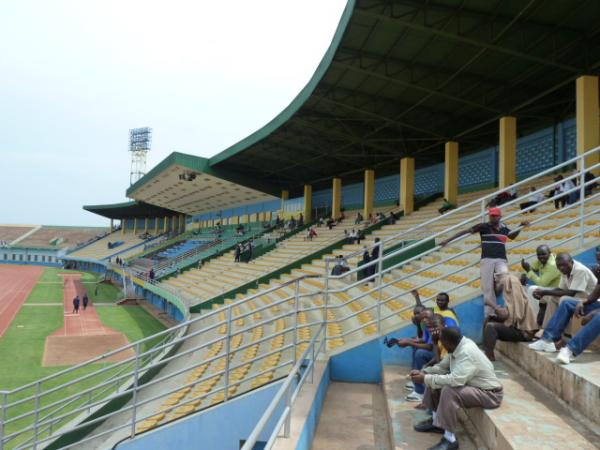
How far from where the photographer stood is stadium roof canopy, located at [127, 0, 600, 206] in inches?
423

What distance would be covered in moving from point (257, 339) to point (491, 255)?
235 inches

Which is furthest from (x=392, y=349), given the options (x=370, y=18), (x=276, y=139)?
(x=276, y=139)

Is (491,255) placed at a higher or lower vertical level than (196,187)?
lower

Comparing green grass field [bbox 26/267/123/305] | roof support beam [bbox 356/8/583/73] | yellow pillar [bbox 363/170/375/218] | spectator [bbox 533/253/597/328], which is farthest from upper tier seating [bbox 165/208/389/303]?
spectator [bbox 533/253/597/328]

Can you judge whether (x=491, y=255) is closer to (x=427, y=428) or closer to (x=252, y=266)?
(x=427, y=428)

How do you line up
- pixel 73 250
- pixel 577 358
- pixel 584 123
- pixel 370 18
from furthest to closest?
pixel 73 250, pixel 584 123, pixel 370 18, pixel 577 358

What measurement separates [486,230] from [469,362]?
8.24 ft

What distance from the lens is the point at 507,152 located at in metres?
15.1

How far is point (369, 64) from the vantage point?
44.7ft

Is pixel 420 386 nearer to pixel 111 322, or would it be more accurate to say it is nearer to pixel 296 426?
pixel 296 426

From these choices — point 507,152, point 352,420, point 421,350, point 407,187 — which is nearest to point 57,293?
point 407,187

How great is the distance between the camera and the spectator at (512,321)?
4.58 meters

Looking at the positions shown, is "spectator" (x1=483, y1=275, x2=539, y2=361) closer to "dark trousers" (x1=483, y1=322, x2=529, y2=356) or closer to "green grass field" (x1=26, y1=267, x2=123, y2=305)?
"dark trousers" (x1=483, y1=322, x2=529, y2=356)

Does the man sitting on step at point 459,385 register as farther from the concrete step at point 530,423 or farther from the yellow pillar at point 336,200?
the yellow pillar at point 336,200
